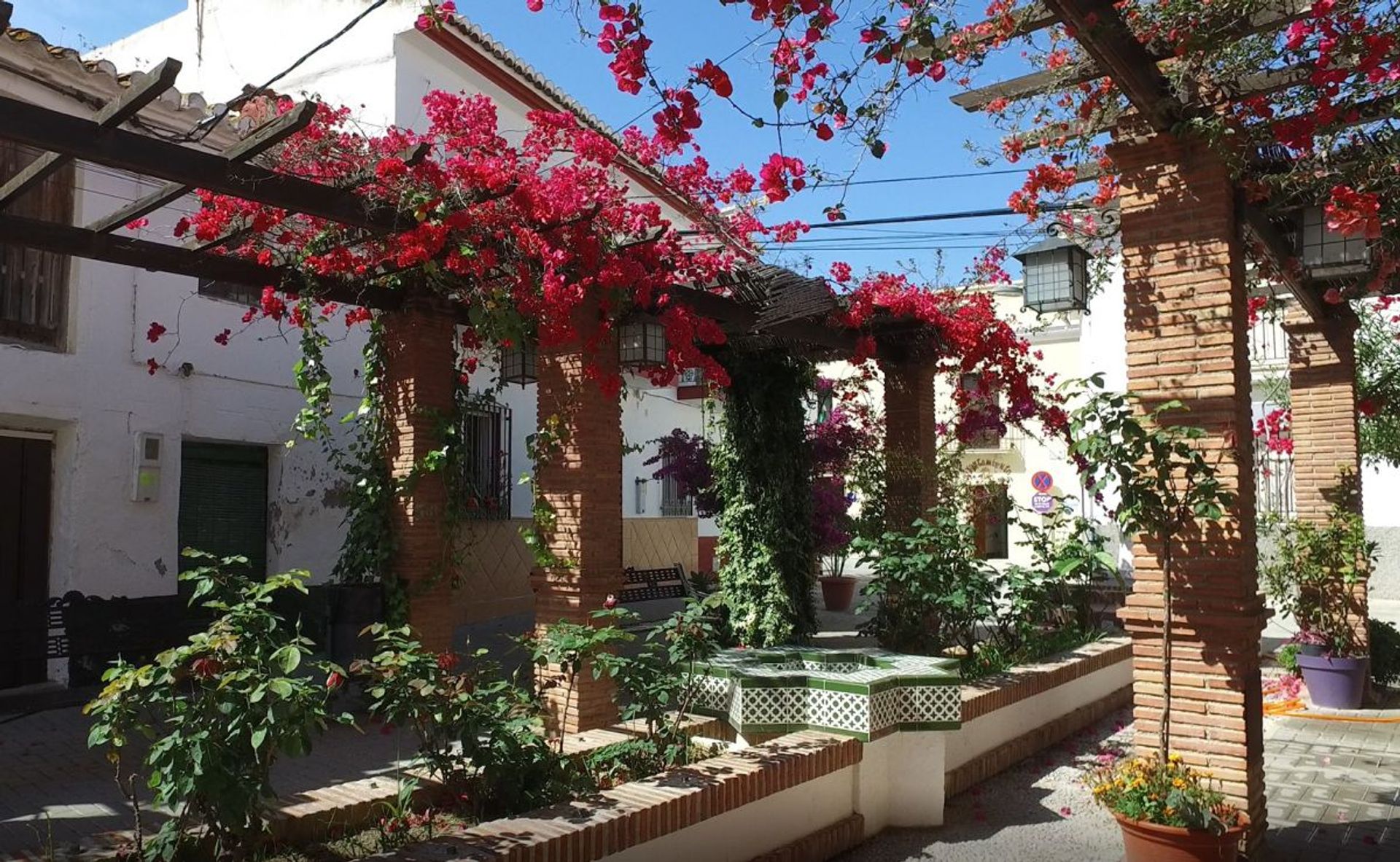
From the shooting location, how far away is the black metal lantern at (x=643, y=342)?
711 centimetres

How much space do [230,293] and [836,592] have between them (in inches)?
376

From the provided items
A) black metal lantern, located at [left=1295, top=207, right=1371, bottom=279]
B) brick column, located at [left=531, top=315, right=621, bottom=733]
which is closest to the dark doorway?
brick column, located at [left=531, top=315, right=621, bottom=733]

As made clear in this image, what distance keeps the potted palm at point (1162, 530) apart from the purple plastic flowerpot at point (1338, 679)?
4.49 metres

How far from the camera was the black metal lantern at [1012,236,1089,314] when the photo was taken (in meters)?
7.07

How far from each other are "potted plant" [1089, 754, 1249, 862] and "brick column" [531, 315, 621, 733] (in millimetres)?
3196

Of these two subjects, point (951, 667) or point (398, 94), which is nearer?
point (951, 667)

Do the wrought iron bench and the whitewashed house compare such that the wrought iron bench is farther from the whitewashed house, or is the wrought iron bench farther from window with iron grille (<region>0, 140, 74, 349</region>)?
window with iron grille (<region>0, 140, 74, 349</region>)

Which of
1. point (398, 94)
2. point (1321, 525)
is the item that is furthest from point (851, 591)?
point (398, 94)

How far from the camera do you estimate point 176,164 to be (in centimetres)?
481

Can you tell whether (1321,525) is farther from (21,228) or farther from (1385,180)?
(21,228)

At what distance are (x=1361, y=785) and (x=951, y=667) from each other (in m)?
2.69

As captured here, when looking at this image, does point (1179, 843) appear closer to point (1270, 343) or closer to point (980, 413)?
point (980, 413)

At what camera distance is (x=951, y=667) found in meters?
5.81

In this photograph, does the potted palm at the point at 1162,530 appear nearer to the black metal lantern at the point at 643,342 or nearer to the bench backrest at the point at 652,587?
the black metal lantern at the point at 643,342
